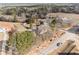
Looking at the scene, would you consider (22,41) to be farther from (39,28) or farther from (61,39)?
(61,39)

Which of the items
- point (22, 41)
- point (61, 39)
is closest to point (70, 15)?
point (61, 39)

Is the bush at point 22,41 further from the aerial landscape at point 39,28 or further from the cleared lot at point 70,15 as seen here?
the cleared lot at point 70,15

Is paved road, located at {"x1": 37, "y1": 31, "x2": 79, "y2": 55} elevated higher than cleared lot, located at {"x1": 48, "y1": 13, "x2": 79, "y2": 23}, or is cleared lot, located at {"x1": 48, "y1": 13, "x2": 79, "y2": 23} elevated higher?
cleared lot, located at {"x1": 48, "y1": 13, "x2": 79, "y2": 23}

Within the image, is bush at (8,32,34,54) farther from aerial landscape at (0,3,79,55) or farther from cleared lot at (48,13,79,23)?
cleared lot at (48,13,79,23)

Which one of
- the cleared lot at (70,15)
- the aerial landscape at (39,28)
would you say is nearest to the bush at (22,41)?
the aerial landscape at (39,28)

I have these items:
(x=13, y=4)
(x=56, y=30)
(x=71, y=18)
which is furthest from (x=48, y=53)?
(x=13, y=4)

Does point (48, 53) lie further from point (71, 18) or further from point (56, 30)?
point (71, 18)

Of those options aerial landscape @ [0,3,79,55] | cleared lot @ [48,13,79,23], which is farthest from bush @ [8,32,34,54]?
cleared lot @ [48,13,79,23]

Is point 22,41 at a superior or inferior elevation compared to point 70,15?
inferior
